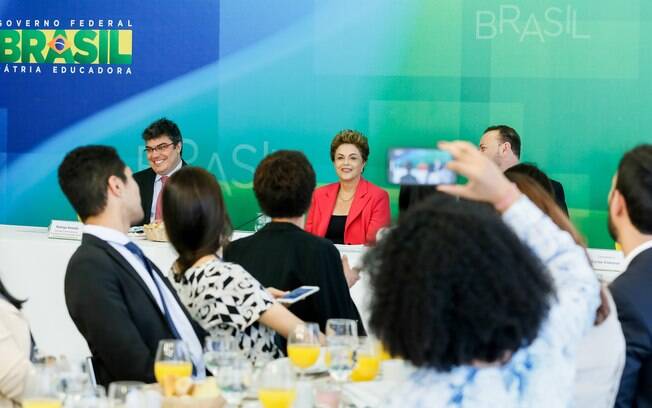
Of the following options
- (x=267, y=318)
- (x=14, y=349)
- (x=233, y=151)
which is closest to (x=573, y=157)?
(x=233, y=151)

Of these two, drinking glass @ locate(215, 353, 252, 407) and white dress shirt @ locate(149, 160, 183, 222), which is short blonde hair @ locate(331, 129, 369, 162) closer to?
white dress shirt @ locate(149, 160, 183, 222)

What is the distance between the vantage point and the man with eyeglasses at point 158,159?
5.96 m

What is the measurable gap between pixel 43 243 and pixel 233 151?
2.23 metres

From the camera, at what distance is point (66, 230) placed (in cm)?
504

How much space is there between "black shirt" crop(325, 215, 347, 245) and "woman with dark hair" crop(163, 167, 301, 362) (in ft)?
9.46

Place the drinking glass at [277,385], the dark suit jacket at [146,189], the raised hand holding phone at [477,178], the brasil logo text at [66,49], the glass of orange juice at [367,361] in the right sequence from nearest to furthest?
the raised hand holding phone at [477,178], the drinking glass at [277,385], the glass of orange juice at [367,361], the dark suit jacket at [146,189], the brasil logo text at [66,49]

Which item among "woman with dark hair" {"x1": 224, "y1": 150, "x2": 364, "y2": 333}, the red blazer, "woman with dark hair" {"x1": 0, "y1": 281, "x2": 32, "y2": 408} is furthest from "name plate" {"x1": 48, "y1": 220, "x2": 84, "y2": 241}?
"woman with dark hair" {"x1": 0, "y1": 281, "x2": 32, "y2": 408}

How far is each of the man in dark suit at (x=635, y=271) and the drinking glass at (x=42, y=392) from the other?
1369 mm

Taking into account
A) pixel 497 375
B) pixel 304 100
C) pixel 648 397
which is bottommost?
pixel 648 397

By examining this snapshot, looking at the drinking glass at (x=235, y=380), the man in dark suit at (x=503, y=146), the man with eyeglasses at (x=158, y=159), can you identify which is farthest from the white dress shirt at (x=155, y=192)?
the drinking glass at (x=235, y=380)

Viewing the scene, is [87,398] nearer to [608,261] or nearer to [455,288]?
[455,288]

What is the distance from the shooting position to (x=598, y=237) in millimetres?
6414

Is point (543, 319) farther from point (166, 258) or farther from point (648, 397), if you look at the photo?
point (166, 258)

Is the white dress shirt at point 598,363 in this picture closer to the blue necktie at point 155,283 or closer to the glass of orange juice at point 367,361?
the glass of orange juice at point 367,361
